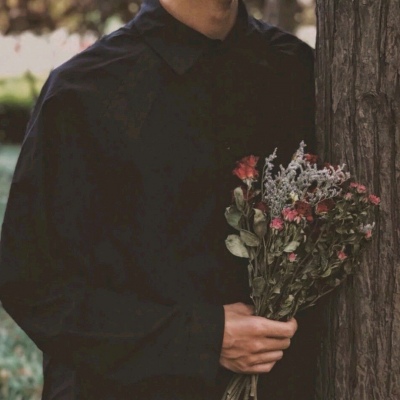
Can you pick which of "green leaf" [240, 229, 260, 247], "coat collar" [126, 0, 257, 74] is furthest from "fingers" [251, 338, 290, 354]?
"coat collar" [126, 0, 257, 74]

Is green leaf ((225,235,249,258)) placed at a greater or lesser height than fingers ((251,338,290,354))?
greater

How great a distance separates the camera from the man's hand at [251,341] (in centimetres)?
204

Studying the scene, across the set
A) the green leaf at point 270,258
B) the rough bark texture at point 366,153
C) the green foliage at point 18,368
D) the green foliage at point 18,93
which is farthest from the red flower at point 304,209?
the green foliage at point 18,93

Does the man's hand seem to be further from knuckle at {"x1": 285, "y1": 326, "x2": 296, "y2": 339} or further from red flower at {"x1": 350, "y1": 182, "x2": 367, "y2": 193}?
red flower at {"x1": 350, "y1": 182, "x2": 367, "y2": 193}

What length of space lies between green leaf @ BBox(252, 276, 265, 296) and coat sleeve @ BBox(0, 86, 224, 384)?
0.13m

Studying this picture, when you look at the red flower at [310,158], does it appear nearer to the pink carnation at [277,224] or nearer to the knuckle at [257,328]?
the pink carnation at [277,224]

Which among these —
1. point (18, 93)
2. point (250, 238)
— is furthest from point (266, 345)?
point (18, 93)

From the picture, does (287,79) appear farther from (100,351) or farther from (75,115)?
(100,351)

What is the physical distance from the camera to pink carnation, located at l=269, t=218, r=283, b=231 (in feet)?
6.31

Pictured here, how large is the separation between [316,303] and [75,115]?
0.85 meters

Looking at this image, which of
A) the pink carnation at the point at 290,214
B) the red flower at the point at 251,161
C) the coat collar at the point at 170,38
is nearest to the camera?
the pink carnation at the point at 290,214

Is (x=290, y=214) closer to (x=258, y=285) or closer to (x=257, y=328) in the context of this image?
(x=258, y=285)

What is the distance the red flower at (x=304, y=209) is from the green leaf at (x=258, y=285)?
0.63 ft

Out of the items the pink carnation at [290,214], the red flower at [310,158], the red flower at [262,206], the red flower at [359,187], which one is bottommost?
the pink carnation at [290,214]
